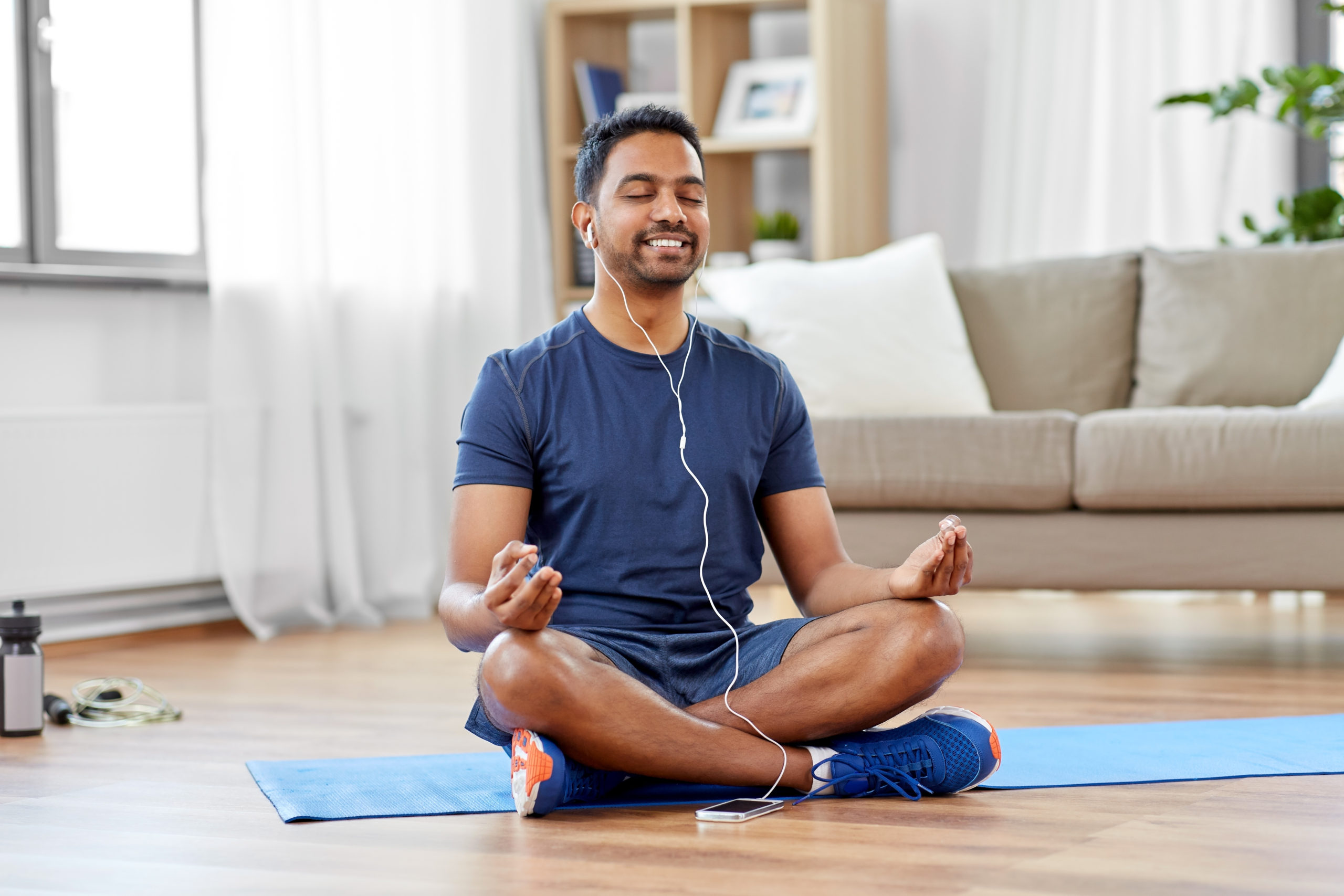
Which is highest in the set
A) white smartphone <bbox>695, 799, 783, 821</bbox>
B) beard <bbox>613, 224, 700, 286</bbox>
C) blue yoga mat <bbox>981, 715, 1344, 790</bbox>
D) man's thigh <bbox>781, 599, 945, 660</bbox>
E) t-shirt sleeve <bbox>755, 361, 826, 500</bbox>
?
beard <bbox>613, 224, 700, 286</bbox>

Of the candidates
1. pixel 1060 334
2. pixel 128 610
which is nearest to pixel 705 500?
pixel 1060 334

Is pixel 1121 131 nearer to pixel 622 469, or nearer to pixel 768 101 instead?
pixel 768 101

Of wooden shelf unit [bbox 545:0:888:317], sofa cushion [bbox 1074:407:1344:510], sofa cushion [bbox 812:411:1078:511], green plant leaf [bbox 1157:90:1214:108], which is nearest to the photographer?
sofa cushion [bbox 1074:407:1344:510]

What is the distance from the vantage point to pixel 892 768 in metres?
1.90

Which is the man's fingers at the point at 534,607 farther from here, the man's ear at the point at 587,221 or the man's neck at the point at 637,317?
the man's ear at the point at 587,221

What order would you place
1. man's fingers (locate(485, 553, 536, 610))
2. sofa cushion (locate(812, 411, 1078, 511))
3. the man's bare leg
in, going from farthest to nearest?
sofa cushion (locate(812, 411, 1078, 511)) → the man's bare leg → man's fingers (locate(485, 553, 536, 610))

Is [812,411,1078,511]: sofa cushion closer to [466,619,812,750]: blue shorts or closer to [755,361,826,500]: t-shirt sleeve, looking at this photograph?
[755,361,826,500]: t-shirt sleeve

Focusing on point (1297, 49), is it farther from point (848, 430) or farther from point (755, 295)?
point (848, 430)

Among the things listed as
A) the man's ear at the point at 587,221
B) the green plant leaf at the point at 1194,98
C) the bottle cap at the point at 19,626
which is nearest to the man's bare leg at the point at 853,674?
the man's ear at the point at 587,221

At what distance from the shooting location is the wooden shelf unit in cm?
438

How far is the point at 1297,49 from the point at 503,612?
358 centimetres

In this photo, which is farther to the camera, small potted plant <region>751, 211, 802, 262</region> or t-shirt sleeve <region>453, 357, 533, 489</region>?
small potted plant <region>751, 211, 802, 262</region>

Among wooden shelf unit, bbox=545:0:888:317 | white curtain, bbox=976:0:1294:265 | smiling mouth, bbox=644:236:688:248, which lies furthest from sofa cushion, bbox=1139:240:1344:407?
smiling mouth, bbox=644:236:688:248

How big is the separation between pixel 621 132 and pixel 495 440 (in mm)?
416
